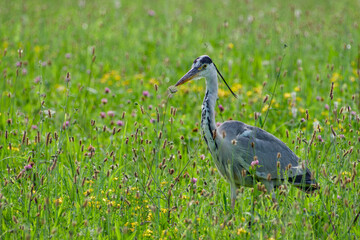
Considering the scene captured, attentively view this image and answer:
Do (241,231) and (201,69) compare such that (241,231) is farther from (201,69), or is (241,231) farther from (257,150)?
(201,69)

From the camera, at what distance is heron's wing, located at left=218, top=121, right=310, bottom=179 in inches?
184

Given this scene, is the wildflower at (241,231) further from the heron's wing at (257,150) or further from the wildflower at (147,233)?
the heron's wing at (257,150)

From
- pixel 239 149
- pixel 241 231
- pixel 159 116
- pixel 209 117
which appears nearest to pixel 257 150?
pixel 239 149

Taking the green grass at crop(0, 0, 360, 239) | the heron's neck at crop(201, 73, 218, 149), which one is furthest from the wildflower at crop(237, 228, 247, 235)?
the heron's neck at crop(201, 73, 218, 149)

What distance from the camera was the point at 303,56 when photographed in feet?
27.8

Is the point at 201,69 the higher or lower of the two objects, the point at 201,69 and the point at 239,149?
the higher

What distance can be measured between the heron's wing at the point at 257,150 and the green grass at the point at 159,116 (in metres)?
0.17

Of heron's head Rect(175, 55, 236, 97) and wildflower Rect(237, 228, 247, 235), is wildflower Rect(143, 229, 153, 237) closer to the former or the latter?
wildflower Rect(237, 228, 247, 235)

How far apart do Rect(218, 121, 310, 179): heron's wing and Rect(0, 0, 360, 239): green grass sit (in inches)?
6.6

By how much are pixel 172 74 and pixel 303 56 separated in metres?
2.10

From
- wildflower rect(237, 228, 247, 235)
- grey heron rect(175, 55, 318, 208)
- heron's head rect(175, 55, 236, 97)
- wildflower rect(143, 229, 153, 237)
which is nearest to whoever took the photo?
wildflower rect(237, 228, 247, 235)

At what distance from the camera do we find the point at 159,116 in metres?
4.19

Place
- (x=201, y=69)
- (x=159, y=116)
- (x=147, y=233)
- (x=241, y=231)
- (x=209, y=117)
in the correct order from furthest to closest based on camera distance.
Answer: (x=201, y=69) < (x=209, y=117) < (x=159, y=116) < (x=147, y=233) < (x=241, y=231)

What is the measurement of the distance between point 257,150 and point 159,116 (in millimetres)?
1052
